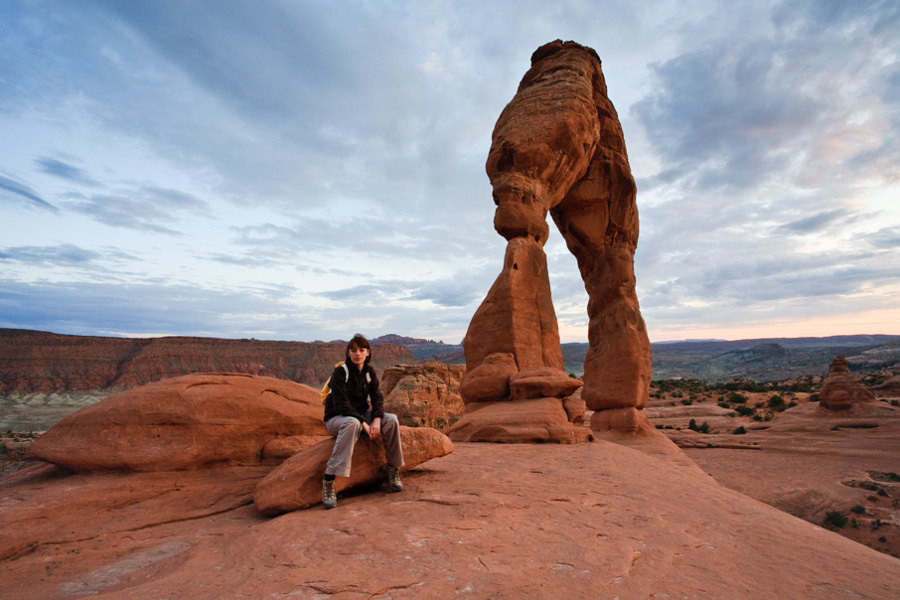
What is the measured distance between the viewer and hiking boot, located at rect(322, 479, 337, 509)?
4148mm

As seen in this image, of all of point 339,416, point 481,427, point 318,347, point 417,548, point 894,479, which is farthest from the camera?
point 318,347

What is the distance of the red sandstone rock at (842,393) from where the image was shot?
23439 millimetres

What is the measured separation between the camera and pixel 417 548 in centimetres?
325

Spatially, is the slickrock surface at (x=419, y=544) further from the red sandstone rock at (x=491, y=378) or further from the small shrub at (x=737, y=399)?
the small shrub at (x=737, y=399)

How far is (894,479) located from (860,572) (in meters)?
15.6

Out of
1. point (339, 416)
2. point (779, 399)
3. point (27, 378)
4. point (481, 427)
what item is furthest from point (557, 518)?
point (27, 378)

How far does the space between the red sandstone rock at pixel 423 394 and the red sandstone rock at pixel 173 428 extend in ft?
50.2

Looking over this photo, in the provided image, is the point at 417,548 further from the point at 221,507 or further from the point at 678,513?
the point at 678,513

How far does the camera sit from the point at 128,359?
5853cm

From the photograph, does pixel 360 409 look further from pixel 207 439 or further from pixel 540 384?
pixel 540 384

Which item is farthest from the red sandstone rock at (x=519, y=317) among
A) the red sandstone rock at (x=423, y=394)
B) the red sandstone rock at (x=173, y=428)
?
the red sandstone rock at (x=423, y=394)

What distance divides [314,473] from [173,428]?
193 cm

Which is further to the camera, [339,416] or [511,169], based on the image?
[511,169]

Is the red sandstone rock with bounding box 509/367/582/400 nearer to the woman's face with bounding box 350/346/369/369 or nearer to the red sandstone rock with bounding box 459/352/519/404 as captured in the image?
the red sandstone rock with bounding box 459/352/519/404
